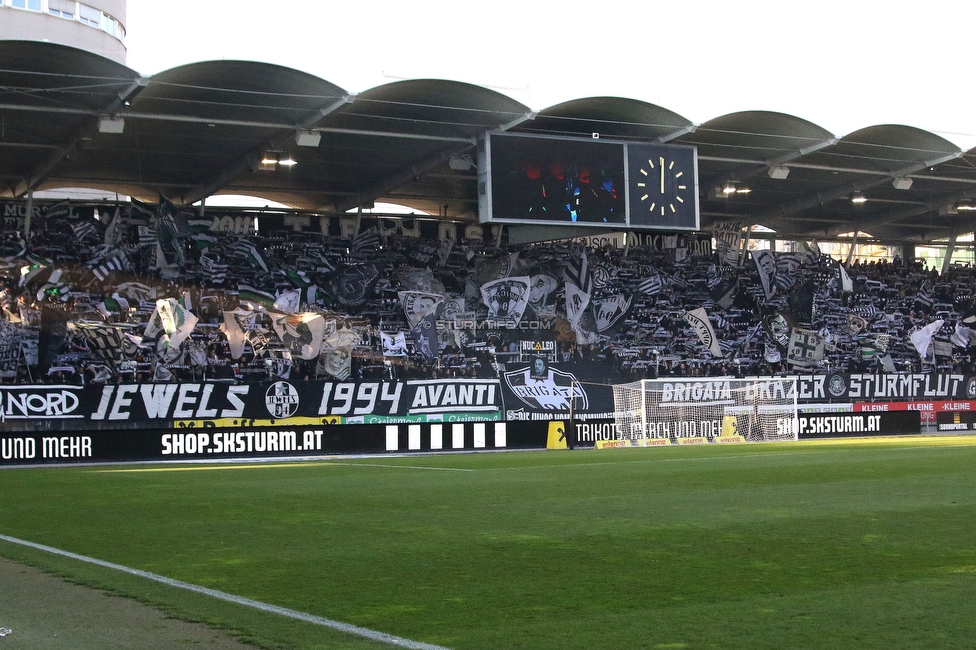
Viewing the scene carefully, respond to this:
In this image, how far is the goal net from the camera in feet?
108

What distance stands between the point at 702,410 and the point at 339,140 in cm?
1348

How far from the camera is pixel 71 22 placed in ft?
169

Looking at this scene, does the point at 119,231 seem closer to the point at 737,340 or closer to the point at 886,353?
the point at 737,340

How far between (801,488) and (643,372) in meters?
23.2

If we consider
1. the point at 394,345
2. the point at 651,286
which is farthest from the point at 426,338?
the point at 651,286

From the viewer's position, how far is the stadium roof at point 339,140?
2747 cm

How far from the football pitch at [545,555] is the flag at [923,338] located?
2608cm

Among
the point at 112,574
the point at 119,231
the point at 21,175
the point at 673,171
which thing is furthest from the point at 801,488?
the point at 21,175

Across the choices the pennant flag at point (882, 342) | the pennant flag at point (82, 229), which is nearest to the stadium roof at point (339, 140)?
the pennant flag at point (82, 229)

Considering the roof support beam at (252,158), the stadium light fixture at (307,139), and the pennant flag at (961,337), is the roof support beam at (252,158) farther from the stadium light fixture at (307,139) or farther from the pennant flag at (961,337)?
the pennant flag at (961,337)

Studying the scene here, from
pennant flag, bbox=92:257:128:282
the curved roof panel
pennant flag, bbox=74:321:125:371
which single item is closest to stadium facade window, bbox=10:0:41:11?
pennant flag, bbox=92:257:128:282

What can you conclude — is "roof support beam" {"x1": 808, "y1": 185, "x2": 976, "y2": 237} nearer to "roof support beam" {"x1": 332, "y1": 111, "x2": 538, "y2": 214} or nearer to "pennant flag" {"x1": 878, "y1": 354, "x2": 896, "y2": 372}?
"pennant flag" {"x1": 878, "y1": 354, "x2": 896, "y2": 372}

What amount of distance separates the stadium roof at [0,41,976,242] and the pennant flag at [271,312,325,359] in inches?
186

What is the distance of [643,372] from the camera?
1487 inches
